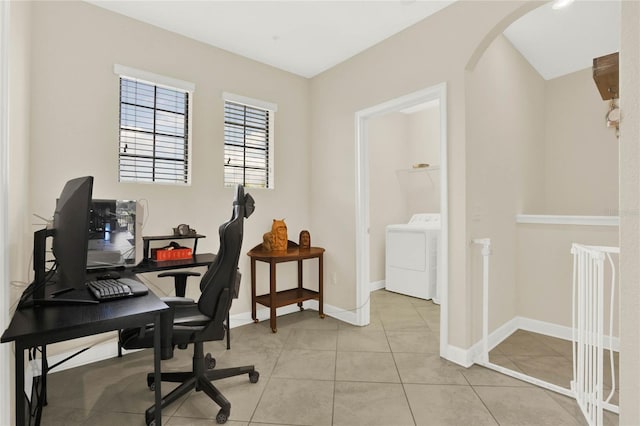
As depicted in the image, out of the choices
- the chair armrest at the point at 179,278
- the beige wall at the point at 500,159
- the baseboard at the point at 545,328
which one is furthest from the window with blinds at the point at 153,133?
the baseboard at the point at 545,328

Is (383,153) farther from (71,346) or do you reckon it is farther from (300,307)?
(71,346)

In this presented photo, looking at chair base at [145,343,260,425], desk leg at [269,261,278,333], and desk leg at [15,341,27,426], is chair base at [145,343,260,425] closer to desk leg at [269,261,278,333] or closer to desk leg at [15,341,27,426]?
desk leg at [15,341,27,426]

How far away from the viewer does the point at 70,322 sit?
1227 millimetres

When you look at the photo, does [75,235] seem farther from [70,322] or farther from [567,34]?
[567,34]

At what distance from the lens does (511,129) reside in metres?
3.17

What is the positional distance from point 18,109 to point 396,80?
2802mm

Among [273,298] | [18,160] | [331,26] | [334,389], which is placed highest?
[331,26]

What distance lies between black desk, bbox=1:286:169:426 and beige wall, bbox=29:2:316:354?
1.37 meters

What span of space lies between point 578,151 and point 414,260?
7.63ft

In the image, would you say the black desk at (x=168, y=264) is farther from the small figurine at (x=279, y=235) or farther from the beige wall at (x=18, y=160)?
the small figurine at (x=279, y=235)

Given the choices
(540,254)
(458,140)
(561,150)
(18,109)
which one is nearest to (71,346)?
(18,109)

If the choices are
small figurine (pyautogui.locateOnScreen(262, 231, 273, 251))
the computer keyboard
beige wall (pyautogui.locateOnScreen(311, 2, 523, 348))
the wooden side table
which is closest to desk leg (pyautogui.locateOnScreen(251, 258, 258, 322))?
the wooden side table

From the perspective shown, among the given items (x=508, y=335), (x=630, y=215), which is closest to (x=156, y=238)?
(x=630, y=215)

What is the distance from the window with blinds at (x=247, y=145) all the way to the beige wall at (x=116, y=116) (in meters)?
0.12
